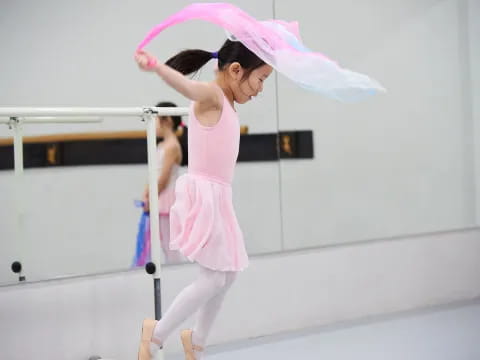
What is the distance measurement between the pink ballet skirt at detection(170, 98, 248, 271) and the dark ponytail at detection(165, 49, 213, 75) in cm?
16

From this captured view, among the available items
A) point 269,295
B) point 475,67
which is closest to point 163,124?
point 269,295

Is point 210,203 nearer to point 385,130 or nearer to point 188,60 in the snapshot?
point 188,60

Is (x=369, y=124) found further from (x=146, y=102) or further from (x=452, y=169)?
(x=146, y=102)

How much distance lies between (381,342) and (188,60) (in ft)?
5.67

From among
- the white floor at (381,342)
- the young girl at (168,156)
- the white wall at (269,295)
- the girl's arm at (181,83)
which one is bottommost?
the white floor at (381,342)

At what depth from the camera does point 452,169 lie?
14.6ft

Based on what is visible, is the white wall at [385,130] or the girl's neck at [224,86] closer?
the girl's neck at [224,86]

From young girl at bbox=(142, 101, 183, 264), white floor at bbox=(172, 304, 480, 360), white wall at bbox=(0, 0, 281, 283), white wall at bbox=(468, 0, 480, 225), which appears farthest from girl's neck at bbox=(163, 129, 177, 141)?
white wall at bbox=(468, 0, 480, 225)

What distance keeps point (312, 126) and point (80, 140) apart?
4.34 ft

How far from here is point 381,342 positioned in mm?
3268

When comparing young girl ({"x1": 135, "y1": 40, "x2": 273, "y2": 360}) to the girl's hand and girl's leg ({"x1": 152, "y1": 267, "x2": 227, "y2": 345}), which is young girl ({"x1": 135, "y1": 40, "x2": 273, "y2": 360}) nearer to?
girl's leg ({"x1": 152, "y1": 267, "x2": 227, "y2": 345})

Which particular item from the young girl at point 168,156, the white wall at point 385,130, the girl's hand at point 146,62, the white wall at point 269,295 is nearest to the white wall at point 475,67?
the white wall at point 385,130

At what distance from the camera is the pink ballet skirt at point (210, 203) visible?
2.10 meters

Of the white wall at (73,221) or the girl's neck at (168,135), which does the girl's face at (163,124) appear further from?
the white wall at (73,221)
